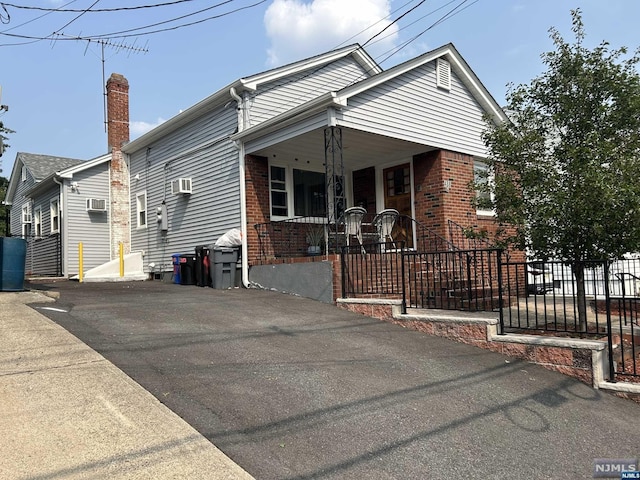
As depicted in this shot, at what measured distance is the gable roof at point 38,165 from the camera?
65.3 feet

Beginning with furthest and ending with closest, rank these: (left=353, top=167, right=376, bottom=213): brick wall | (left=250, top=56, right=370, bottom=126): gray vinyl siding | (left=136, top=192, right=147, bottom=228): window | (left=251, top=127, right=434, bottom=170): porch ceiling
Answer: (left=136, top=192, right=147, bottom=228): window, (left=353, top=167, right=376, bottom=213): brick wall, (left=250, top=56, right=370, bottom=126): gray vinyl siding, (left=251, top=127, right=434, bottom=170): porch ceiling

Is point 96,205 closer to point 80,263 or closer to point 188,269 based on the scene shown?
point 80,263

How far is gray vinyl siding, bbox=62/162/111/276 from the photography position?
53.9 feet

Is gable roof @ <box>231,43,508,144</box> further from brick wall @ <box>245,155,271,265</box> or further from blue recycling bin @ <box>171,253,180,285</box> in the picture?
blue recycling bin @ <box>171,253,180,285</box>

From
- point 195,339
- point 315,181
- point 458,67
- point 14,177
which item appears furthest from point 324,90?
point 14,177

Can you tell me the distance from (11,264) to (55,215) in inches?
362

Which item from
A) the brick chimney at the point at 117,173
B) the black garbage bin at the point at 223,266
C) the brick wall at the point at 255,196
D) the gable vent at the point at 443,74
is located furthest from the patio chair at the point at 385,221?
the brick chimney at the point at 117,173

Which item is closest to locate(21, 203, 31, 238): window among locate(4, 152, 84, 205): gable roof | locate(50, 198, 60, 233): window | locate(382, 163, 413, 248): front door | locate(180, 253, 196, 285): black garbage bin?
locate(4, 152, 84, 205): gable roof

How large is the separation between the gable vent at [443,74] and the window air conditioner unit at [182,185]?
6.64 m

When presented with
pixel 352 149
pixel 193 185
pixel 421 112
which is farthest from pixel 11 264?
pixel 421 112

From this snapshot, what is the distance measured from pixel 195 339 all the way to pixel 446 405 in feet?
9.66

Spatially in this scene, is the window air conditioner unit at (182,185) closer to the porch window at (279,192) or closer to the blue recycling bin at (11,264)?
the porch window at (279,192)

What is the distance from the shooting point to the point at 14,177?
22.3 meters

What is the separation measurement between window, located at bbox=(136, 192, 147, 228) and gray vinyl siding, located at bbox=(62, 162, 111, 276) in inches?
57.8
